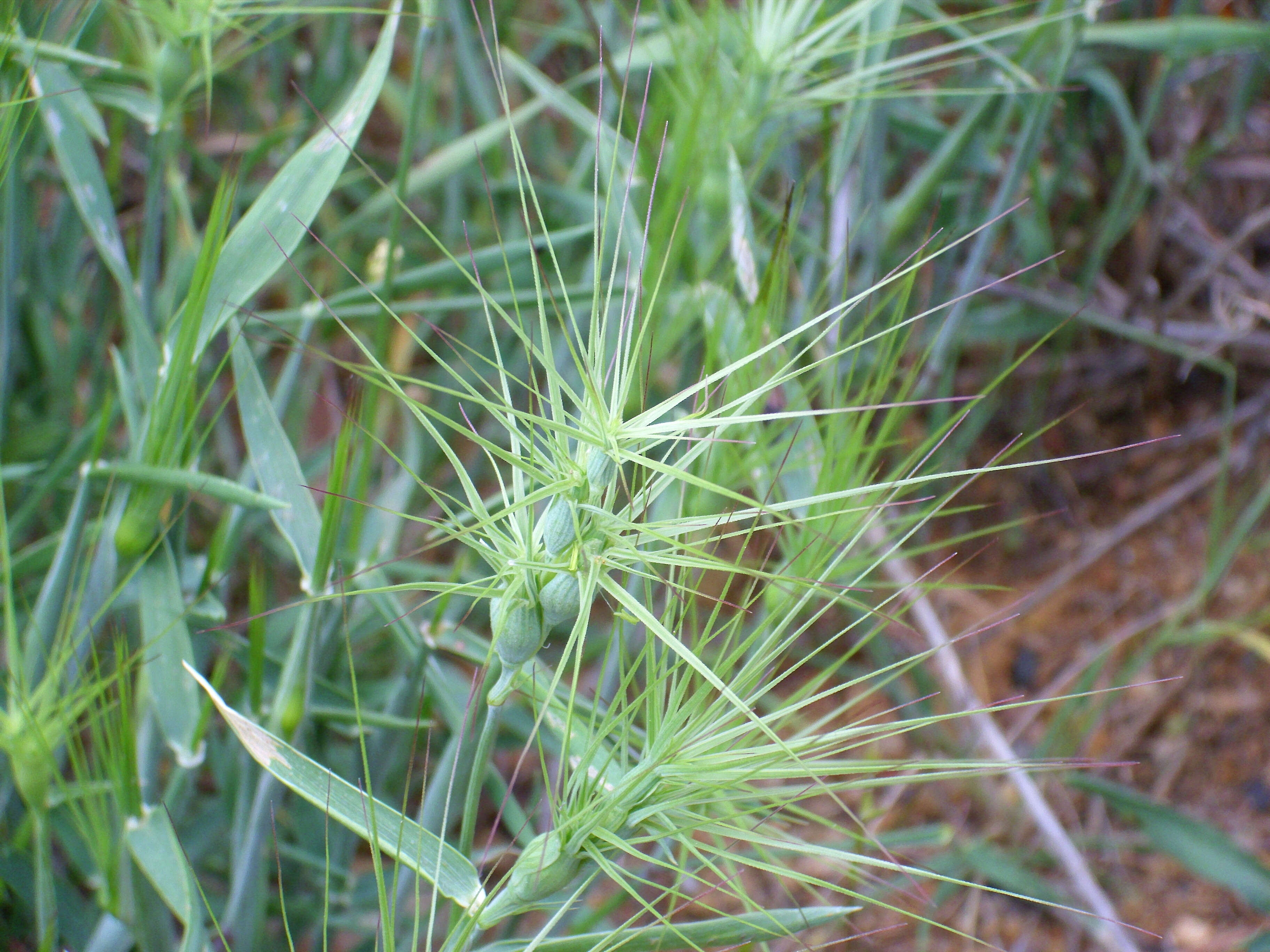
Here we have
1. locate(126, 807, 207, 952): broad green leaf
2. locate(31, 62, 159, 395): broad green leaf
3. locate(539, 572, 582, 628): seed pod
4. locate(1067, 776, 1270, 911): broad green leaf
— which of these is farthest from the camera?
locate(1067, 776, 1270, 911): broad green leaf

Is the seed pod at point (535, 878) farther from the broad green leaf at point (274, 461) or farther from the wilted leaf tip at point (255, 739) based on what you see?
the broad green leaf at point (274, 461)

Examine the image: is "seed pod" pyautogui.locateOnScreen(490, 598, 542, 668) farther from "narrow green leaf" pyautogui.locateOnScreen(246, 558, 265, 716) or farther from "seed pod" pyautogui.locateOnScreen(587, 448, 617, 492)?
"narrow green leaf" pyautogui.locateOnScreen(246, 558, 265, 716)

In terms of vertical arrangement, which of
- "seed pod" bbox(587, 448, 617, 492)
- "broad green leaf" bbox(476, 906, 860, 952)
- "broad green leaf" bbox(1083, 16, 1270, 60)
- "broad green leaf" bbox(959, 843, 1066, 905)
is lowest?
"broad green leaf" bbox(959, 843, 1066, 905)

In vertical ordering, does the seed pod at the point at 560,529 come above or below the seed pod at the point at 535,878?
above

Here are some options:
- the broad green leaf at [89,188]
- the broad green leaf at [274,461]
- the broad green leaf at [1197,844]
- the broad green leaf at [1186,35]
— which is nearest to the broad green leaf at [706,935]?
the broad green leaf at [274,461]

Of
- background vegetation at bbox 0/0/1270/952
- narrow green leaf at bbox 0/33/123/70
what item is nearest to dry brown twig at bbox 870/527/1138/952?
background vegetation at bbox 0/0/1270/952

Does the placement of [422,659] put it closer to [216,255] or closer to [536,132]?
[216,255]

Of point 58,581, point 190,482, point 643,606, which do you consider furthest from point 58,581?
point 643,606

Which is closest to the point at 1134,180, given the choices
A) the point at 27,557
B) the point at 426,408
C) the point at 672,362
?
the point at 672,362
